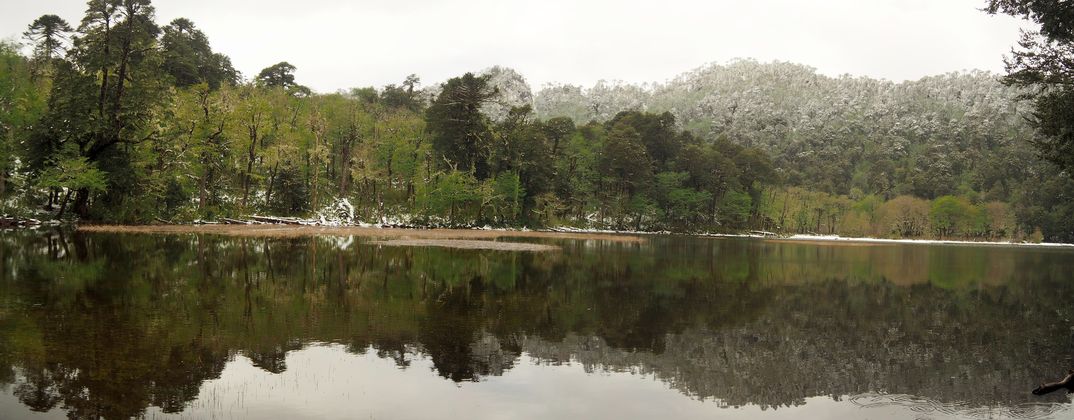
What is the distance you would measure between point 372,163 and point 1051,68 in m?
73.8

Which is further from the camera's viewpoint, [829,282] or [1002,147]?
[1002,147]

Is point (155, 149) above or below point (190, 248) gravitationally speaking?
above

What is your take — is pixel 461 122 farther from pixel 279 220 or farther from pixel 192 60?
pixel 192 60

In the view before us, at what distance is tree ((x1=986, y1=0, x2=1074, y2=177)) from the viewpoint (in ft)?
76.9

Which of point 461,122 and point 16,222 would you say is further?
point 461,122

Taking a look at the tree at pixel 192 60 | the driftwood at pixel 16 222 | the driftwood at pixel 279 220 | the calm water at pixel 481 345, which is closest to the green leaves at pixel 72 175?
the driftwood at pixel 16 222

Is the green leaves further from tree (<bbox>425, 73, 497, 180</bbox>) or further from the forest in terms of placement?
tree (<bbox>425, 73, 497, 180</bbox>)

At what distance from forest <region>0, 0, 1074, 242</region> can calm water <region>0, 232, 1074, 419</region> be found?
13.5m

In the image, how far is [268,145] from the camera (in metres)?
73.9

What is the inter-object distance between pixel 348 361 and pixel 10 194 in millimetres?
57543

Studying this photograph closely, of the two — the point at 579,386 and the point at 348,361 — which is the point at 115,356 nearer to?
the point at 348,361

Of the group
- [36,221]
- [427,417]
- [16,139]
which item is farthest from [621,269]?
[16,139]

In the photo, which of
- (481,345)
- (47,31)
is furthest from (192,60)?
(481,345)

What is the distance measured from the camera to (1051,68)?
25453 mm
